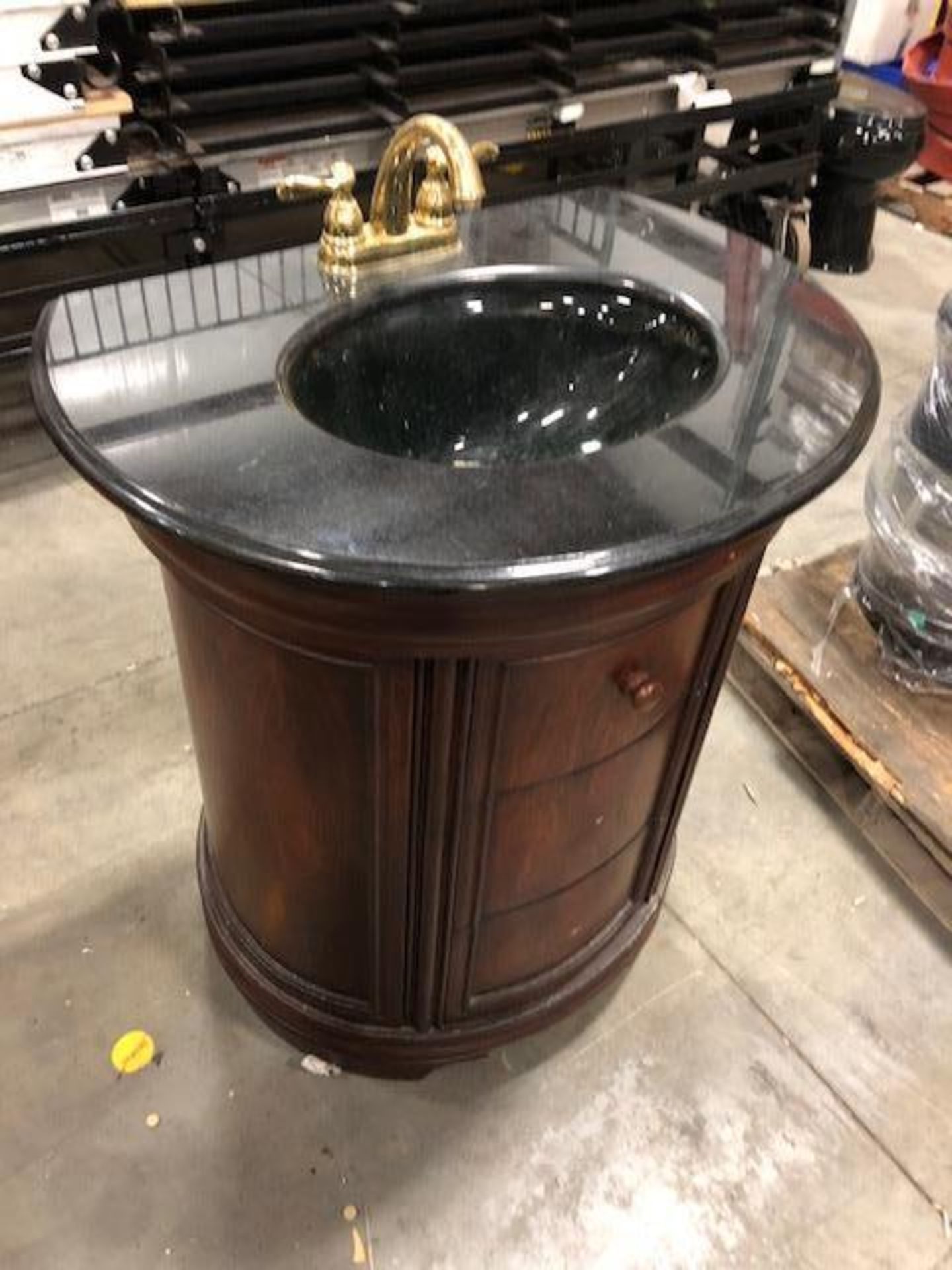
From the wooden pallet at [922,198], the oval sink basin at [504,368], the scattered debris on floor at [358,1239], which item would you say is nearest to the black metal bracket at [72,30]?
the oval sink basin at [504,368]

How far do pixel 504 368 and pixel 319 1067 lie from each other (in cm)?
85

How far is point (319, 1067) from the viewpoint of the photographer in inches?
50.1

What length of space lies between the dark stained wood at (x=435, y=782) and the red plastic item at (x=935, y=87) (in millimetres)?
3169

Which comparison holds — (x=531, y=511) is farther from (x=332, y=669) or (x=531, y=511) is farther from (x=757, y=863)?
(x=757, y=863)

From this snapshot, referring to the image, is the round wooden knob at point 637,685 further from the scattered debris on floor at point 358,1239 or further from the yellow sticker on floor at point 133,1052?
the yellow sticker on floor at point 133,1052

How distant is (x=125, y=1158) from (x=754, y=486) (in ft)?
3.31

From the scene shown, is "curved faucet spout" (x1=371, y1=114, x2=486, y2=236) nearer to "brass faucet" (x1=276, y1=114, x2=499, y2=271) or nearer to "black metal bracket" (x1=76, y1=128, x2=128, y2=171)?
"brass faucet" (x1=276, y1=114, x2=499, y2=271)

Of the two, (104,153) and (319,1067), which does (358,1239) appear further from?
(104,153)

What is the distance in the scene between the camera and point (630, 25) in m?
2.32

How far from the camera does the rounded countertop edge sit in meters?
0.69

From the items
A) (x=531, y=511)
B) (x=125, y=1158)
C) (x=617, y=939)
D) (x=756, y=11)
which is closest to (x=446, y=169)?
(x=531, y=511)

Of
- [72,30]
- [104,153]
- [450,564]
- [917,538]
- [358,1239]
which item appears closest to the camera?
[450,564]

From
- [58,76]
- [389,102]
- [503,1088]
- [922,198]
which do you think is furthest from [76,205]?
[922,198]

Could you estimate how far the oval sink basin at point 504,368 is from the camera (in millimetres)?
1010
